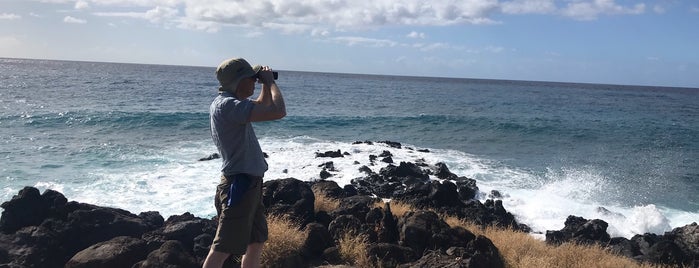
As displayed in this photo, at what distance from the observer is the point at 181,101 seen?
4559 centimetres

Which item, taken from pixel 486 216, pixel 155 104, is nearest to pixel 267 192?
Answer: pixel 486 216

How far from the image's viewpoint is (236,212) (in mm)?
4199

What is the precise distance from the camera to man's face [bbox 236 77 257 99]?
420 centimetres

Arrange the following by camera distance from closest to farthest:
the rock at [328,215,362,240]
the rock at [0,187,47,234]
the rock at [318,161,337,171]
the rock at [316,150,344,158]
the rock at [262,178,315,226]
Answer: the rock at [328,215,362,240] < the rock at [0,187,47,234] < the rock at [262,178,315,226] < the rock at [318,161,337,171] < the rock at [316,150,344,158]

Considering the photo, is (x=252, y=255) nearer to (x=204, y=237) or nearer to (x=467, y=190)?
(x=204, y=237)

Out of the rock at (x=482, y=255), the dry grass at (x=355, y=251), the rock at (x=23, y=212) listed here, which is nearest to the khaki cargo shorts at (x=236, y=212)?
the dry grass at (x=355, y=251)

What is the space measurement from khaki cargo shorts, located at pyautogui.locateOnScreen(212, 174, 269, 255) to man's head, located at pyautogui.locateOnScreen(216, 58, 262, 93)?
0.73m

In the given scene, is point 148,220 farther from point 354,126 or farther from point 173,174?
point 354,126

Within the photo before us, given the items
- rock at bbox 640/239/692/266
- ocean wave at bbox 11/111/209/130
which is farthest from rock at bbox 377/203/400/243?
ocean wave at bbox 11/111/209/130

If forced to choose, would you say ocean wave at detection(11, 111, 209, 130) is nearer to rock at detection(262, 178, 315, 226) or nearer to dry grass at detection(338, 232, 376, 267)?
rock at detection(262, 178, 315, 226)

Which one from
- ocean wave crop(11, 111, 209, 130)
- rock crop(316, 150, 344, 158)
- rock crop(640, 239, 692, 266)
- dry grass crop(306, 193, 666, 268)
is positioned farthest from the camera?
ocean wave crop(11, 111, 209, 130)

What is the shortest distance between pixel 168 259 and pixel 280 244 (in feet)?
4.28

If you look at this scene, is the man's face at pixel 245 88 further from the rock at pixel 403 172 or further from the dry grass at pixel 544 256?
the rock at pixel 403 172

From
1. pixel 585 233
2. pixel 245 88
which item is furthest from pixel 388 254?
pixel 585 233
